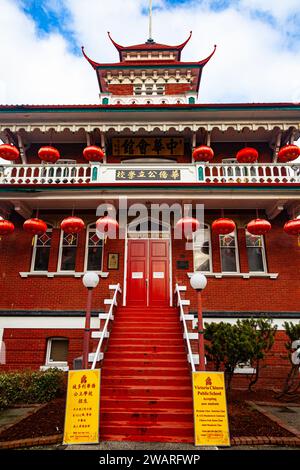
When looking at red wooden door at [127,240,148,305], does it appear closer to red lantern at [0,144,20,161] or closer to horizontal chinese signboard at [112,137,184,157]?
horizontal chinese signboard at [112,137,184,157]

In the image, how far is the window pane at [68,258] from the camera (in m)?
12.2

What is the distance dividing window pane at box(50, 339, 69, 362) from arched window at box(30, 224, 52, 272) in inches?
110

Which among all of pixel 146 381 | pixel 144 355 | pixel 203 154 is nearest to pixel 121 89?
pixel 203 154

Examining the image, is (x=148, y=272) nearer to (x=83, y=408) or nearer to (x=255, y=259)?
(x=255, y=259)

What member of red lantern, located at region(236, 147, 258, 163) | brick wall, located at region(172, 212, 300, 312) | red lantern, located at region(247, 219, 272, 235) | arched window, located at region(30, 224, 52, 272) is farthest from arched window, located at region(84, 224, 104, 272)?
red lantern, located at region(236, 147, 258, 163)

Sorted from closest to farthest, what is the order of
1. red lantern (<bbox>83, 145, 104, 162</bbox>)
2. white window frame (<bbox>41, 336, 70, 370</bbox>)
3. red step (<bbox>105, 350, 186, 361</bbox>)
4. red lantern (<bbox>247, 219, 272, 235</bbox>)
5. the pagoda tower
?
Answer: red step (<bbox>105, 350, 186, 361</bbox>) < red lantern (<bbox>247, 219, 272, 235</bbox>) < white window frame (<bbox>41, 336, 70, 370</bbox>) < red lantern (<bbox>83, 145, 104, 162</bbox>) < the pagoda tower

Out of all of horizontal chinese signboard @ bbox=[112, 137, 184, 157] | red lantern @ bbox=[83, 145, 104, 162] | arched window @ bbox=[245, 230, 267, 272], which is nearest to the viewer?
red lantern @ bbox=[83, 145, 104, 162]

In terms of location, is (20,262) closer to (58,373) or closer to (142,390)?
(58,373)

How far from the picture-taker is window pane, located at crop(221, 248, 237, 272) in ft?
39.6

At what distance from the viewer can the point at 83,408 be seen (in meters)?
5.76

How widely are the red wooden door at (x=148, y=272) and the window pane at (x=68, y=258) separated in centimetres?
222

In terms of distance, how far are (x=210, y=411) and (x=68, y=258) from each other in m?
8.24

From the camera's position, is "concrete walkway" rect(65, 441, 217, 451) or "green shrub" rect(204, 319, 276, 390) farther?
"green shrub" rect(204, 319, 276, 390)

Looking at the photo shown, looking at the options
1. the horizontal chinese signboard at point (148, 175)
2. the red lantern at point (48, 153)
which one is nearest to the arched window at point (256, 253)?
the horizontal chinese signboard at point (148, 175)
